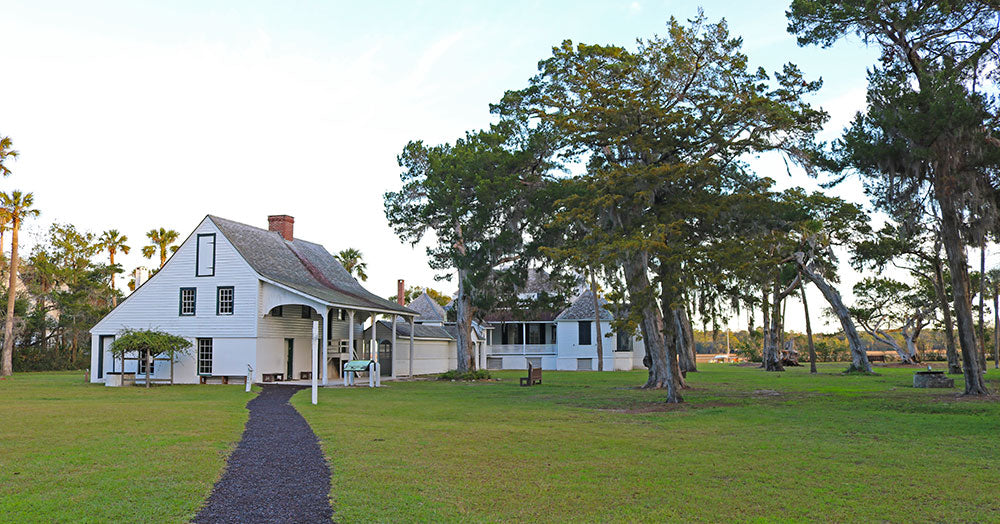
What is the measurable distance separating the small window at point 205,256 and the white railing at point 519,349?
97.8 ft

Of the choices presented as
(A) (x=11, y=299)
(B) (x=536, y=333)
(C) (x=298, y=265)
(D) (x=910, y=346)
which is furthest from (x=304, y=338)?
(D) (x=910, y=346)

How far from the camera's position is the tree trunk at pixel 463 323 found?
3703 cm

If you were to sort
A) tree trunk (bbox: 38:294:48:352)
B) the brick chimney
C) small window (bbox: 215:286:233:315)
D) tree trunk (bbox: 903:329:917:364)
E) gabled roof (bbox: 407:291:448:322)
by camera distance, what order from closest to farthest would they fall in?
small window (bbox: 215:286:233:315) → the brick chimney → tree trunk (bbox: 38:294:48:352) → tree trunk (bbox: 903:329:917:364) → gabled roof (bbox: 407:291:448:322)

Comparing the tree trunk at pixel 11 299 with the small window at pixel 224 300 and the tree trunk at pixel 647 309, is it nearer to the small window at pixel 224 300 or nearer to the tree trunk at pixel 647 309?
the small window at pixel 224 300

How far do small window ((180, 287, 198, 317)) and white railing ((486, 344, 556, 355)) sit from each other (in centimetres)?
2963

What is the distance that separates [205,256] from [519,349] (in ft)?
103

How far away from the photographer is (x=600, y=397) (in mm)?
23062

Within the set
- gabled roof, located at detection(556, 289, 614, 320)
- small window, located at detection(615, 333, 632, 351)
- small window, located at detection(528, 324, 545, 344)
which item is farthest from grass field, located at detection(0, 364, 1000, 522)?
small window, located at detection(528, 324, 545, 344)

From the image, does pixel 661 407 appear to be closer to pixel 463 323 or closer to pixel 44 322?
pixel 463 323

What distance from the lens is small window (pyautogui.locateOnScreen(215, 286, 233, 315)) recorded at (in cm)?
3098

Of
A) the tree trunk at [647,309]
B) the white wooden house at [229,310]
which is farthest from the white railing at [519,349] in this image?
the tree trunk at [647,309]

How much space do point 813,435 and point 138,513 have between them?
10.3 metres

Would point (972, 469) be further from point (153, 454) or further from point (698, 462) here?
point (153, 454)

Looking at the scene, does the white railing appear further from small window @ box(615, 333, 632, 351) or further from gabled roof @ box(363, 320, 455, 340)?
gabled roof @ box(363, 320, 455, 340)
